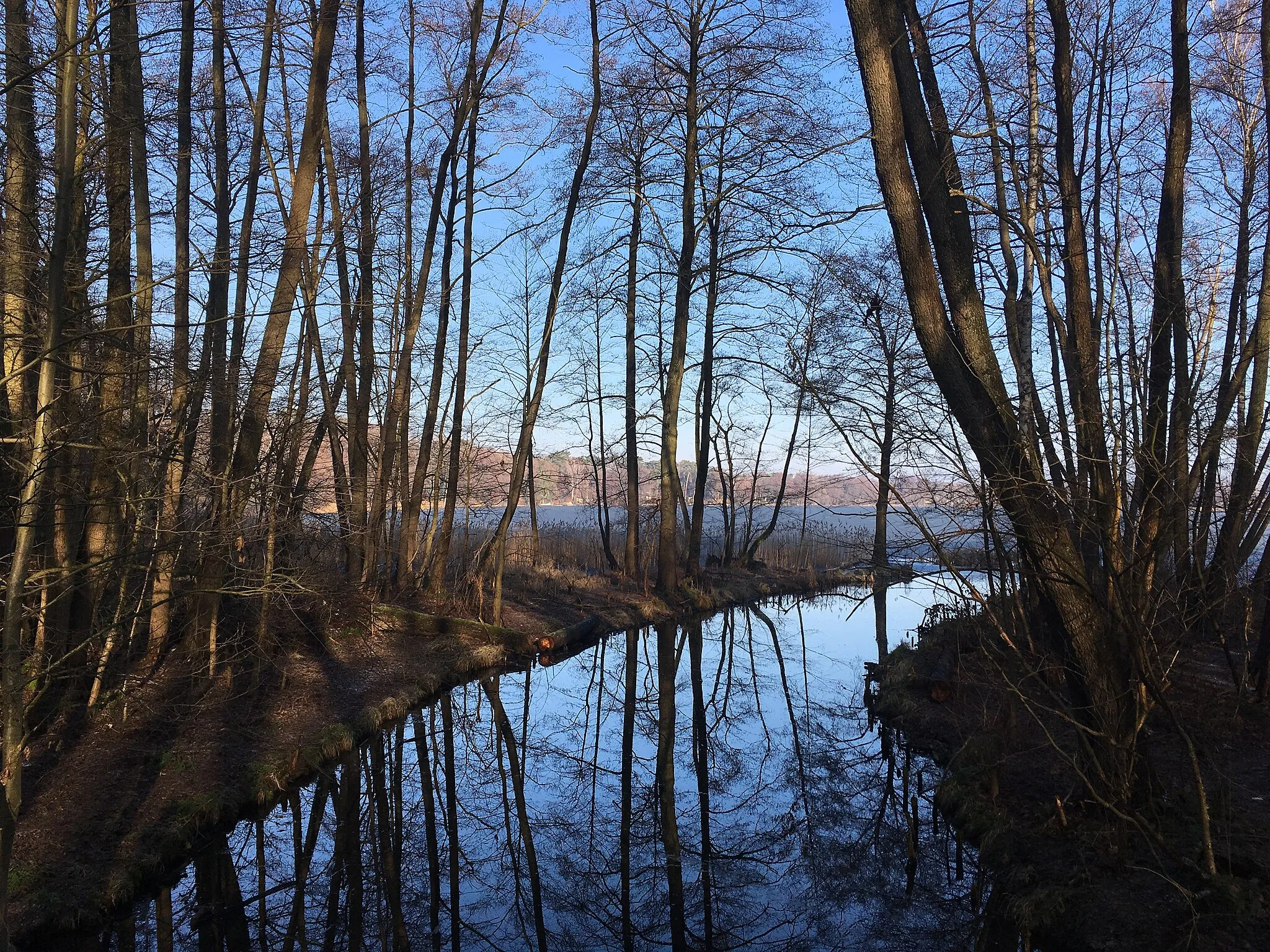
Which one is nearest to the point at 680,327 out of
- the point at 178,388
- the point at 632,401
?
the point at 632,401

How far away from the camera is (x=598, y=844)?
240 inches

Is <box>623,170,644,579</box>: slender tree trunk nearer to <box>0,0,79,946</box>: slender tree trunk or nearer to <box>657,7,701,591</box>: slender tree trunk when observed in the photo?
<box>657,7,701,591</box>: slender tree trunk

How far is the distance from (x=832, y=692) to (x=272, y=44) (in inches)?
408

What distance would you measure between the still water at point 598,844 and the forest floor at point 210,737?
0.23m

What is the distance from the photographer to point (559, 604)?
1602cm

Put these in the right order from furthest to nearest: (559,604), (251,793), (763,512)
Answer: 1. (763,512)
2. (559,604)
3. (251,793)

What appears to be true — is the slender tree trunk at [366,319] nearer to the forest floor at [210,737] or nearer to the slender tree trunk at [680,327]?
the forest floor at [210,737]

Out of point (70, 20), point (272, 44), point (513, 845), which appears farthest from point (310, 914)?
point (272, 44)

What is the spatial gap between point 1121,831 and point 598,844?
10.7 ft

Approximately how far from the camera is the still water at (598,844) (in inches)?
190

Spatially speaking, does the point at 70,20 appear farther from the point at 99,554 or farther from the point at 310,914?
the point at 310,914

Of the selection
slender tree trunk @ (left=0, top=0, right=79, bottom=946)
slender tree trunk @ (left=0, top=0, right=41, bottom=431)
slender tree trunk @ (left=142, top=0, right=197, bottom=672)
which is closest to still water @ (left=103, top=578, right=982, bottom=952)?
slender tree trunk @ (left=0, top=0, right=79, bottom=946)

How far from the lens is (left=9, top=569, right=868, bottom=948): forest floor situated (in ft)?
16.4

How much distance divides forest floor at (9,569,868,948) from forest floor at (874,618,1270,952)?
4.94 metres
